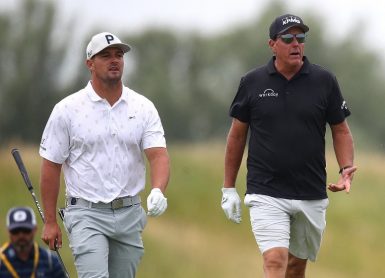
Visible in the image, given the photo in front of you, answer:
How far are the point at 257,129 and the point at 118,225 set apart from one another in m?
1.35

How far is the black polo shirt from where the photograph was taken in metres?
11.4

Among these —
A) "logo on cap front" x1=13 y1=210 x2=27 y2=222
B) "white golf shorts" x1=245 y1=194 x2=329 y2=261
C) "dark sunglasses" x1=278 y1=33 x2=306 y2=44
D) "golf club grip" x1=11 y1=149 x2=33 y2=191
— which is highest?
"dark sunglasses" x1=278 y1=33 x2=306 y2=44

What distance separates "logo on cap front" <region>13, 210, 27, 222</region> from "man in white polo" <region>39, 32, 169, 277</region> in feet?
1.53

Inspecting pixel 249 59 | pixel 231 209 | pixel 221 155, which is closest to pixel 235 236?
pixel 221 155

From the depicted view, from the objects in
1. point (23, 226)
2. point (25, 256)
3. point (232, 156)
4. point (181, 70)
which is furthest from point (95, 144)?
point (181, 70)

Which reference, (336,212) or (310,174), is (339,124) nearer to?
(310,174)

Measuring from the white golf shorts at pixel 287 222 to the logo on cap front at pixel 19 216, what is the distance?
192 cm

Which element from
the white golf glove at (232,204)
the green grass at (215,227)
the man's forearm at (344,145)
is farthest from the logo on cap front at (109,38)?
the green grass at (215,227)

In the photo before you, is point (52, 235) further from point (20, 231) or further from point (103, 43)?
point (103, 43)

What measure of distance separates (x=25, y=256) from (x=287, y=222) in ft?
7.11

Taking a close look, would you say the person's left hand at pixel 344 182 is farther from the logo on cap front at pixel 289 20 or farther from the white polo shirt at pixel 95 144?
the white polo shirt at pixel 95 144

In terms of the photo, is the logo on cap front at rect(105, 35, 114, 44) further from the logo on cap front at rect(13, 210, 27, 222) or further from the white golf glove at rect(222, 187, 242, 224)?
the white golf glove at rect(222, 187, 242, 224)

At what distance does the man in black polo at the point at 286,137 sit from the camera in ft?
37.4

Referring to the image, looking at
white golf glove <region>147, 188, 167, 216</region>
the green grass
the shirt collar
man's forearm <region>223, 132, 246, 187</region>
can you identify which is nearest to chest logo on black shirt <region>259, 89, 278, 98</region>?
man's forearm <region>223, 132, 246, 187</region>
